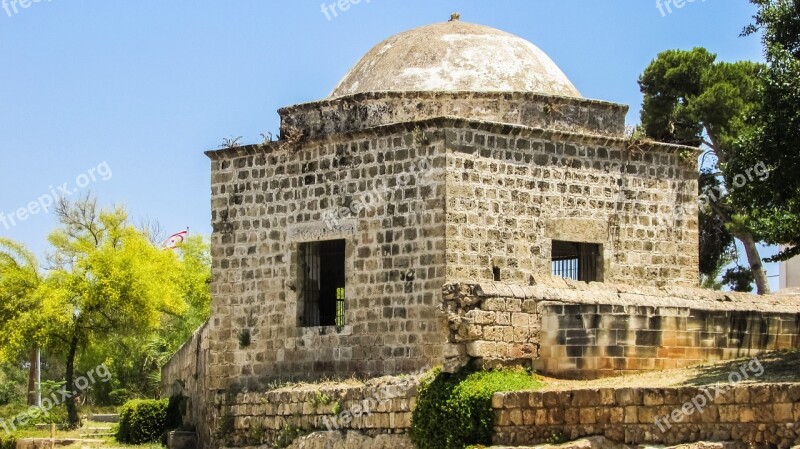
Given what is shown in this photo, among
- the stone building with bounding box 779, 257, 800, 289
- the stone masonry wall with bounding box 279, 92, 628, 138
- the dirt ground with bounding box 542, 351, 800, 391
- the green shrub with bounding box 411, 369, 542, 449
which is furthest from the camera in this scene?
the stone building with bounding box 779, 257, 800, 289

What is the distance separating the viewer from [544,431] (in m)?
15.2

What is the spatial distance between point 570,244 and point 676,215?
179 cm

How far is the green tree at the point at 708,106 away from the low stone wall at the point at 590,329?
1340 centimetres

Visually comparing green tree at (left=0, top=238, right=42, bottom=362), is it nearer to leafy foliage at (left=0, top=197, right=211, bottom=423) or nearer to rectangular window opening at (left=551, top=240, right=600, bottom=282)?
leafy foliage at (left=0, top=197, right=211, bottom=423)

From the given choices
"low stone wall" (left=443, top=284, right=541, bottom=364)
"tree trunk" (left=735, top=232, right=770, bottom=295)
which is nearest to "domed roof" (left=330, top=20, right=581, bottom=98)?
"low stone wall" (left=443, top=284, right=541, bottom=364)

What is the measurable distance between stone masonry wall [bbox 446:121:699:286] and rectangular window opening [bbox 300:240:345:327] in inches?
97.3

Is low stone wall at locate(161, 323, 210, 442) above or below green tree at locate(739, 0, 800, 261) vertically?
below

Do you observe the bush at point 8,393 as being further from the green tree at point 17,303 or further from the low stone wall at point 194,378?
the low stone wall at point 194,378

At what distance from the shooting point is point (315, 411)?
1967 cm

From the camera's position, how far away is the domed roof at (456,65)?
2119cm

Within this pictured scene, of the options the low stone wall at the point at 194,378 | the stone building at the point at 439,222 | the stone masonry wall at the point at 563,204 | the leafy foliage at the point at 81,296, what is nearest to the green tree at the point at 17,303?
the leafy foliage at the point at 81,296

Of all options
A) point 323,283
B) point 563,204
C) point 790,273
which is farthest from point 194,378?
point 790,273

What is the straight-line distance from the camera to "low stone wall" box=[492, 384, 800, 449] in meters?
13.5

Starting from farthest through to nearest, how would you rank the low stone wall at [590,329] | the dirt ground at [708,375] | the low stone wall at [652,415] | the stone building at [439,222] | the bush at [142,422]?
the bush at [142,422], the stone building at [439,222], the low stone wall at [590,329], the dirt ground at [708,375], the low stone wall at [652,415]
